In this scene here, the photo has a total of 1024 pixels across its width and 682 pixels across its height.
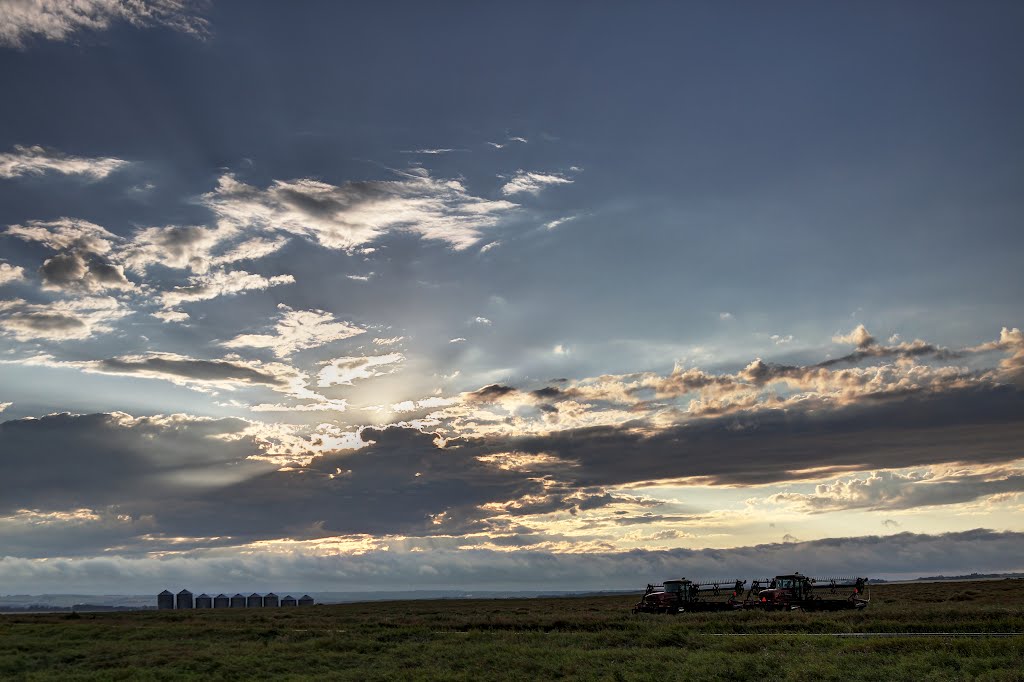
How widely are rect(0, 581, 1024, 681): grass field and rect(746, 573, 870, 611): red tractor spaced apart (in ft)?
31.9

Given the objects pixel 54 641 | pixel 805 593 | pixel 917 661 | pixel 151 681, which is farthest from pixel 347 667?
pixel 805 593

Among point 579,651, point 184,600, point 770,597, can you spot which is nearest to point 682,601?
point 770,597

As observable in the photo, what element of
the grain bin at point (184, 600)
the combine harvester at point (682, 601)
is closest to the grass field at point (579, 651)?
the combine harvester at point (682, 601)

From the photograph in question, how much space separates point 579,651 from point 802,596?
3407 cm

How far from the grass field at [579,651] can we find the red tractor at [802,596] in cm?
971

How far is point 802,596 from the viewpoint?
71.3 meters

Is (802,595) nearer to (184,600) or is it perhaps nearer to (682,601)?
(682,601)

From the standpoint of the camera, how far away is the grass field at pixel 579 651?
34969mm

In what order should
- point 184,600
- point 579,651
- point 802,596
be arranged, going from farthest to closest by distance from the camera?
point 184,600 → point 802,596 → point 579,651

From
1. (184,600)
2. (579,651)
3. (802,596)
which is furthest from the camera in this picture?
(184,600)

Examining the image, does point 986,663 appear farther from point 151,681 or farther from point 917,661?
point 151,681

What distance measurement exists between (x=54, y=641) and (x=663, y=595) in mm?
54035

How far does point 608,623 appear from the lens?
62.8m

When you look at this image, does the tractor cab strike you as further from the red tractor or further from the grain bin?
the grain bin
